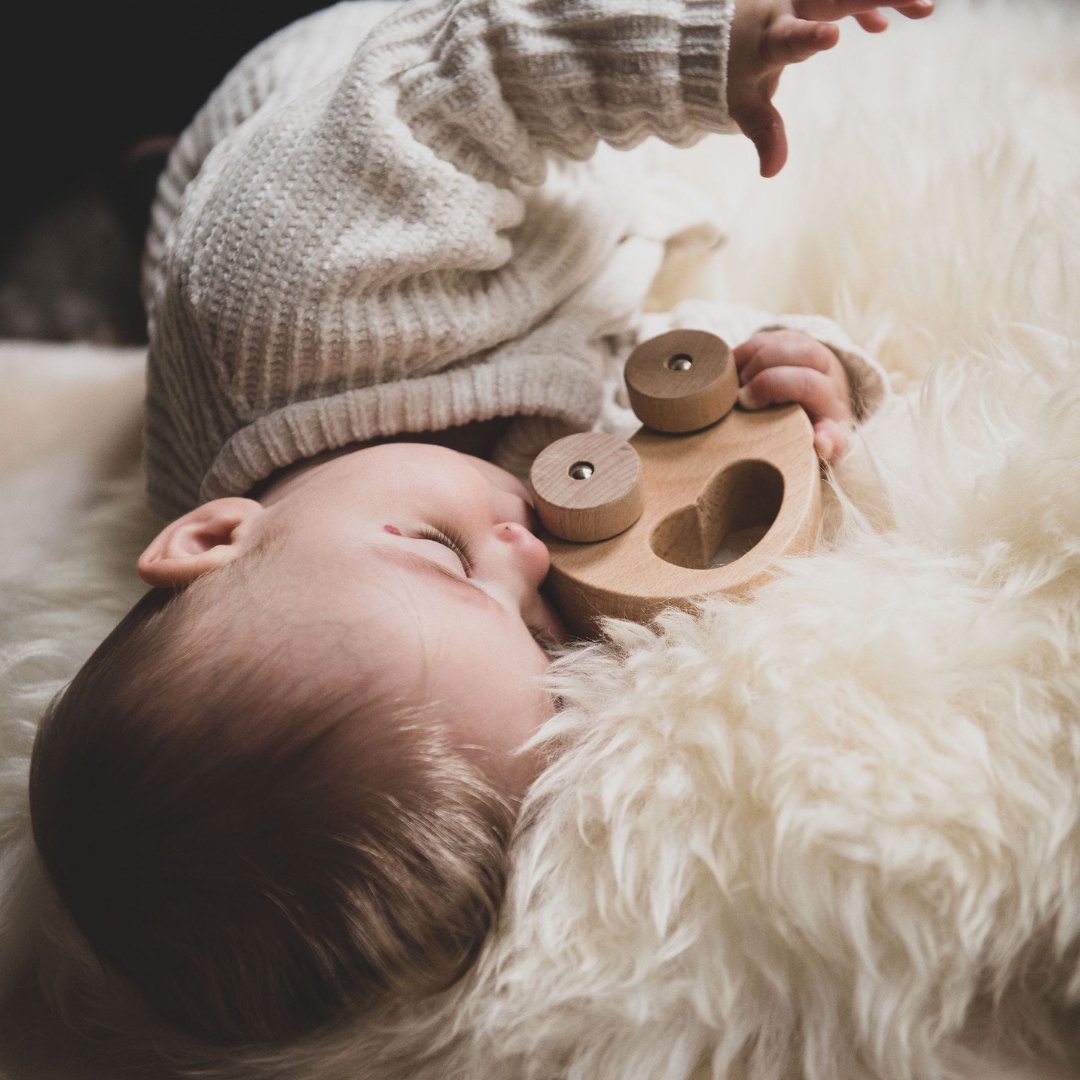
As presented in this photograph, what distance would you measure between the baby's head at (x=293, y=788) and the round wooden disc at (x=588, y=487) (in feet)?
0.29

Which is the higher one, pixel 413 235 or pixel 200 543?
pixel 413 235

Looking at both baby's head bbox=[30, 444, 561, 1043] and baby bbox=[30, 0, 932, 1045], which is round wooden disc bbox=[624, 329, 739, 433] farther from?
baby's head bbox=[30, 444, 561, 1043]

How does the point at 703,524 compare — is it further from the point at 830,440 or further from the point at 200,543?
the point at 200,543

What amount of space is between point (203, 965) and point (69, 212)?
1195 mm

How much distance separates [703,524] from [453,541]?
0.58ft

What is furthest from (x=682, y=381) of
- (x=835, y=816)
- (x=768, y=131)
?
(x=835, y=816)

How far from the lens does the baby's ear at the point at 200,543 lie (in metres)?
0.64

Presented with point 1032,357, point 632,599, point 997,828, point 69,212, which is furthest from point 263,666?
point 69,212

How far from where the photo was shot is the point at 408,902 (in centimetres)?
54

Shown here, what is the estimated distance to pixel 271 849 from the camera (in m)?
0.54

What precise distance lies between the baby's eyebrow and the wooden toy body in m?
0.07

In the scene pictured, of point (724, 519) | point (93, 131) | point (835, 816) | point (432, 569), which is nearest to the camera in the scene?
point (835, 816)

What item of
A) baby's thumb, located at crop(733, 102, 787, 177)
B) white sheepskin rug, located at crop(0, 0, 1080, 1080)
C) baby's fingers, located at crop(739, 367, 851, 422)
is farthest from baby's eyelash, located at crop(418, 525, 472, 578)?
baby's thumb, located at crop(733, 102, 787, 177)

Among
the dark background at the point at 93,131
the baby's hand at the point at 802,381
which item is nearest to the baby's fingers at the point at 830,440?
the baby's hand at the point at 802,381
